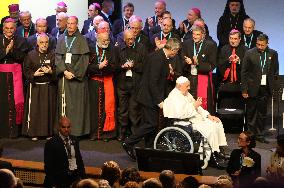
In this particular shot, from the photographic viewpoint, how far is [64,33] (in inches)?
448

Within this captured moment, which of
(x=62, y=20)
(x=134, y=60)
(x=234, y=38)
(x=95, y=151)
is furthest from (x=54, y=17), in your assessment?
(x=234, y=38)

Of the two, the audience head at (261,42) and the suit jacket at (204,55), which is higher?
the audience head at (261,42)

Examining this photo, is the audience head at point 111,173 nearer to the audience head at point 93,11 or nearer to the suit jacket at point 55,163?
the suit jacket at point 55,163

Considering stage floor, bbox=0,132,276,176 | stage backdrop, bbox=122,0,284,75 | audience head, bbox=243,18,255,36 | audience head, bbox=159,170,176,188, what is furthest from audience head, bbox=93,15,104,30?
audience head, bbox=159,170,176,188

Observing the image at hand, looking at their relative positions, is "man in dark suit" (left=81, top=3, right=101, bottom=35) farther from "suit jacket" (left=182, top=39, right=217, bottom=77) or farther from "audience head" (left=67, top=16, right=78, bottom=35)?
"suit jacket" (left=182, top=39, right=217, bottom=77)

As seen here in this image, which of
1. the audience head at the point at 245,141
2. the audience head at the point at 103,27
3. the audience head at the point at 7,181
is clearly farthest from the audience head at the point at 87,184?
the audience head at the point at 103,27

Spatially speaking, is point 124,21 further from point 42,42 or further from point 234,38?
point 234,38

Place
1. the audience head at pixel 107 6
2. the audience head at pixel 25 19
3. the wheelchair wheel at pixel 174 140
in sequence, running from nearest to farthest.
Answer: the wheelchair wheel at pixel 174 140 → the audience head at pixel 25 19 → the audience head at pixel 107 6

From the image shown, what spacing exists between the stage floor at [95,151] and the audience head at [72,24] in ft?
5.39

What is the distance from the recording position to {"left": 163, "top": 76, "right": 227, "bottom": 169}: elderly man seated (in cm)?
964

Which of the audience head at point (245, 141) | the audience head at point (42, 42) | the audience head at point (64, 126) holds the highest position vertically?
the audience head at point (42, 42)

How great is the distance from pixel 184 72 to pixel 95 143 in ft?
5.52

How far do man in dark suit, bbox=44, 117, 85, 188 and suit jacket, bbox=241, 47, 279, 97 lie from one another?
12.7ft

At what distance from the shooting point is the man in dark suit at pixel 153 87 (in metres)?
9.70
